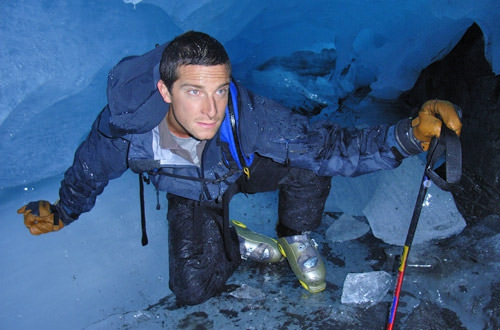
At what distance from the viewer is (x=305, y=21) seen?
9.26ft

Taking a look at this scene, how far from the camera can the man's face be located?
150 centimetres

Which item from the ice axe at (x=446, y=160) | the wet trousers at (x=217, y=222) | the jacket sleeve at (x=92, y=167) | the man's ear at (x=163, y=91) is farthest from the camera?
the wet trousers at (x=217, y=222)

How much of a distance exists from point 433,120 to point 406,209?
0.98m

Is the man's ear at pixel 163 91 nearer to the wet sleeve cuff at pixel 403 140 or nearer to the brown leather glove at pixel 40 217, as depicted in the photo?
the brown leather glove at pixel 40 217

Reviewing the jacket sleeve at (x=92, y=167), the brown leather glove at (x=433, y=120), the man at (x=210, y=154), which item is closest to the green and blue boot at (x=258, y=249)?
the man at (x=210, y=154)

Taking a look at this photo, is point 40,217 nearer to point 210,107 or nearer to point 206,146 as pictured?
point 206,146

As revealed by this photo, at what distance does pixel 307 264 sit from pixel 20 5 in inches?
73.1

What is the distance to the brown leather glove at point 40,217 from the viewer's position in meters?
1.85

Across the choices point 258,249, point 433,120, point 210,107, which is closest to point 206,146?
point 210,107

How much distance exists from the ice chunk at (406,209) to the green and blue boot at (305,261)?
0.49 meters

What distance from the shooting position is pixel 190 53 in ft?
4.89

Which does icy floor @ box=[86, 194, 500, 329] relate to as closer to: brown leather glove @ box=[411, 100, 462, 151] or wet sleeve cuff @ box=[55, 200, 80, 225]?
wet sleeve cuff @ box=[55, 200, 80, 225]

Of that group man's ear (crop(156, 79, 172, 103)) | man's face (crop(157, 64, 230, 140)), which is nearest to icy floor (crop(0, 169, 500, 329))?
man's face (crop(157, 64, 230, 140))

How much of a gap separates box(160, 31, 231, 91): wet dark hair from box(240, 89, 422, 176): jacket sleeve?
0.23 m
